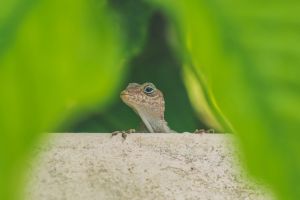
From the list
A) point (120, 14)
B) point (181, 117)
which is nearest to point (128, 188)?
point (181, 117)

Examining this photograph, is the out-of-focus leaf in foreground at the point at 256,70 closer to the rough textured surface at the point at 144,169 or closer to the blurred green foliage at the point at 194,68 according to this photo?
the blurred green foliage at the point at 194,68

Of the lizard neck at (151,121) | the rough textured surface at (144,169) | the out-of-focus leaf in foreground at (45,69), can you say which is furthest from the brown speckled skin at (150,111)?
the out-of-focus leaf in foreground at (45,69)

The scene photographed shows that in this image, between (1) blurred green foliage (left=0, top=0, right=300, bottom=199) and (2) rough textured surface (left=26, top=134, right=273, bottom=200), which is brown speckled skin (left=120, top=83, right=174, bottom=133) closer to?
(2) rough textured surface (left=26, top=134, right=273, bottom=200)

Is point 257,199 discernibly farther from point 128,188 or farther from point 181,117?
point 181,117

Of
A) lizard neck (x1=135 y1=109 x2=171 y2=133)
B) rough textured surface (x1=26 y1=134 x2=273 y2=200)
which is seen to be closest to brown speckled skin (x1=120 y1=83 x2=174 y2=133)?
lizard neck (x1=135 y1=109 x2=171 y2=133)

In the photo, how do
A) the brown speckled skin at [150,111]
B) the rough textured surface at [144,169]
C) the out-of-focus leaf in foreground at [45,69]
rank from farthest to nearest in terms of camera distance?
the brown speckled skin at [150,111]
the rough textured surface at [144,169]
the out-of-focus leaf in foreground at [45,69]

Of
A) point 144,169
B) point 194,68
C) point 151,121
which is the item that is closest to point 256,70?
point 194,68

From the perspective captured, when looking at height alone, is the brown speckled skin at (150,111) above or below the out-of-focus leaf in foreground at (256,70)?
below
